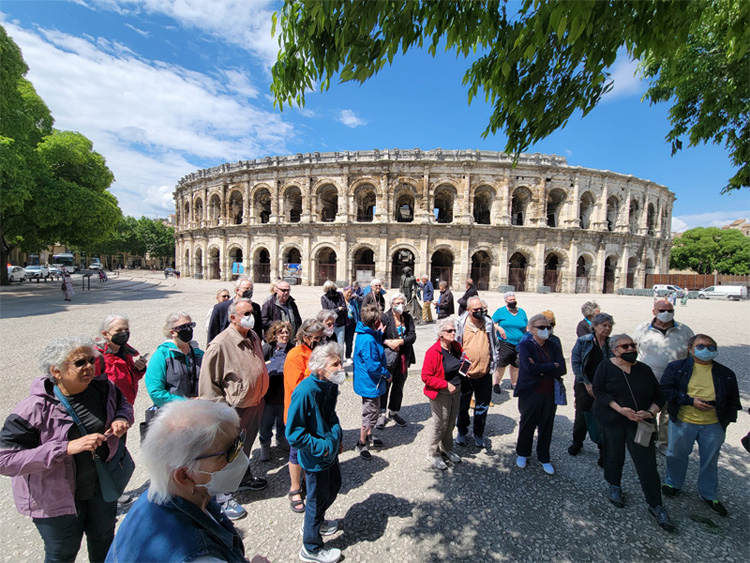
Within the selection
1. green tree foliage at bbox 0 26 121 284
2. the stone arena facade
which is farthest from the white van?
green tree foliage at bbox 0 26 121 284

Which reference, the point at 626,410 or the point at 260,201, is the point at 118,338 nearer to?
the point at 626,410

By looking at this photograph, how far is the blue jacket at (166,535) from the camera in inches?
39.0

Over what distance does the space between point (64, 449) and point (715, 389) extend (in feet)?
16.9

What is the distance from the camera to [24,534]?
244 cm

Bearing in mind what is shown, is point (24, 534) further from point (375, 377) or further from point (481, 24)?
point (481, 24)

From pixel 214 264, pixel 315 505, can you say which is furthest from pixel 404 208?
pixel 315 505

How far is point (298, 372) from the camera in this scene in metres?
2.87

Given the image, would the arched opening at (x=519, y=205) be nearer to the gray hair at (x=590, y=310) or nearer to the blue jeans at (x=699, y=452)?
the gray hair at (x=590, y=310)

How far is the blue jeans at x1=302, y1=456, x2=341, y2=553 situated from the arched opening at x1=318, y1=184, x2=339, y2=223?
26.1 m

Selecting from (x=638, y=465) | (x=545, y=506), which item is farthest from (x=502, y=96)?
(x=545, y=506)

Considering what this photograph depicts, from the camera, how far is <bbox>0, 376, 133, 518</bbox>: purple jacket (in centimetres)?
168

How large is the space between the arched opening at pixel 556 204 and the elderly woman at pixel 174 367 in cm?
3007

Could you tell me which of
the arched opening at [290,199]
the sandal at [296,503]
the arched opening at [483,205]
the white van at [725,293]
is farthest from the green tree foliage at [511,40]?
the white van at [725,293]

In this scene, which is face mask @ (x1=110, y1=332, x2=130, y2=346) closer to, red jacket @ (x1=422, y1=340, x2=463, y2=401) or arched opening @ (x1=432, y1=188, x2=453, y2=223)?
red jacket @ (x1=422, y1=340, x2=463, y2=401)
